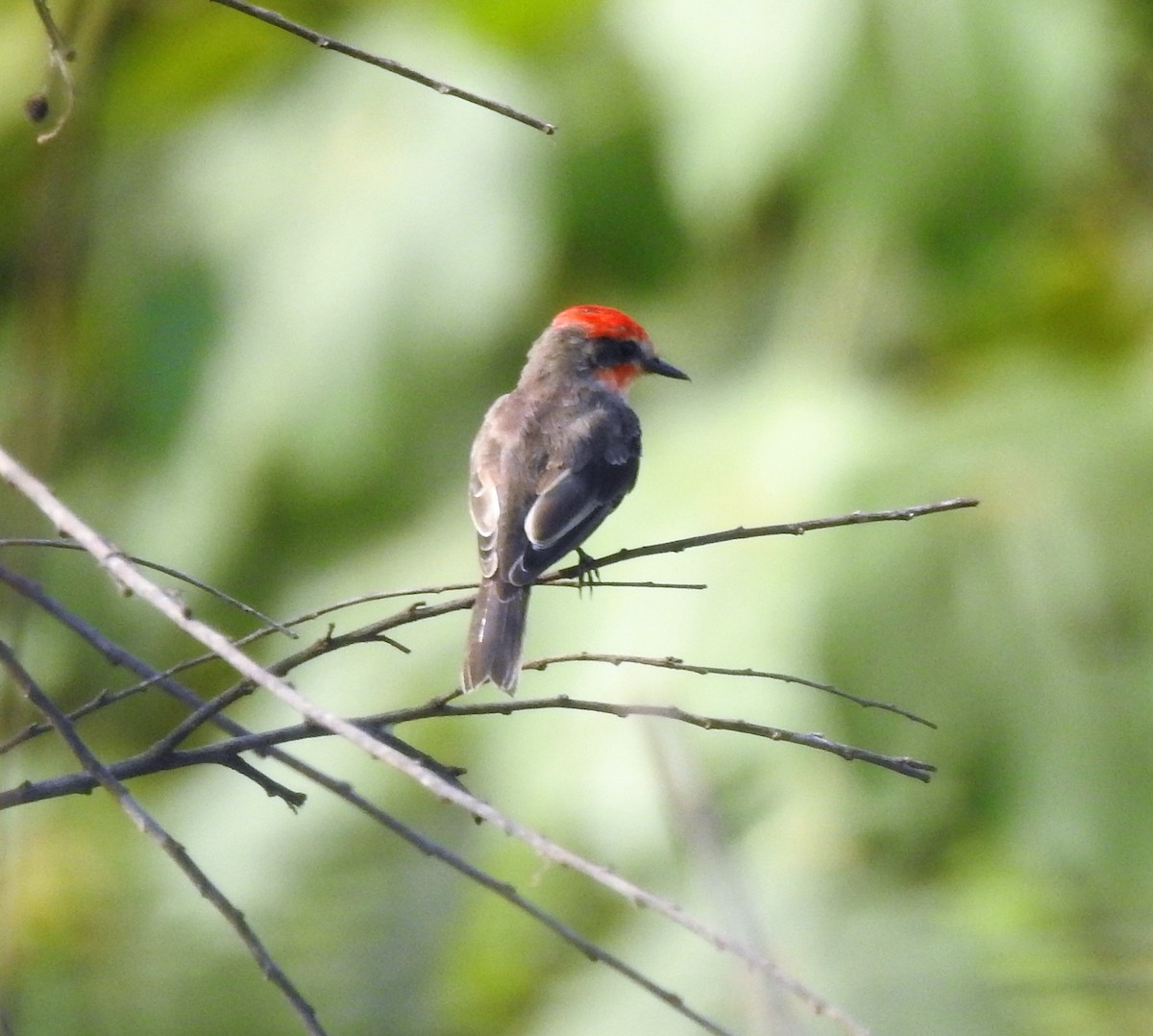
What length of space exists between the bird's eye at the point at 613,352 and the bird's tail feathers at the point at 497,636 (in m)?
1.43

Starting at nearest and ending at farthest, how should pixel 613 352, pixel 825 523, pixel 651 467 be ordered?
pixel 825 523
pixel 613 352
pixel 651 467

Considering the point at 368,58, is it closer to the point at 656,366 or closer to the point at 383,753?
the point at 383,753

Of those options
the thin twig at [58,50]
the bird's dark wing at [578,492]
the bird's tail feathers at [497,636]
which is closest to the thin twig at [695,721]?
the thin twig at [58,50]

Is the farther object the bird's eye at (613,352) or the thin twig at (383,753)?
the bird's eye at (613,352)

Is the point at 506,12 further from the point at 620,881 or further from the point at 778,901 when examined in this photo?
the point at 620,881

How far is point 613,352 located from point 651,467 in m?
1.81

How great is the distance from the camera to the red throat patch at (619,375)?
5.60m

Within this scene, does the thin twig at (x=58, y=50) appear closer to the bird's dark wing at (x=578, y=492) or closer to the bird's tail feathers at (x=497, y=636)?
the bird's tail feathers at (x=497, y=636)

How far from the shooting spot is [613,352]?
5609mm

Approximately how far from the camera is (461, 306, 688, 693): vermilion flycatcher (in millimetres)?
4273

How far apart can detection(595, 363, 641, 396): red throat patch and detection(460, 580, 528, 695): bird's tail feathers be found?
4.58 feet

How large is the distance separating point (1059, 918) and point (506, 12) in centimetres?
506

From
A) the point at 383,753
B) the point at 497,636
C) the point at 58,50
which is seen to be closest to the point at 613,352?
the point at 497,636

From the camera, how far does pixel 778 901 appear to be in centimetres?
634
